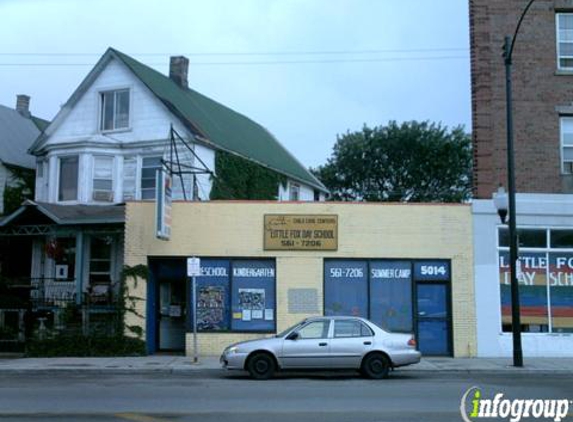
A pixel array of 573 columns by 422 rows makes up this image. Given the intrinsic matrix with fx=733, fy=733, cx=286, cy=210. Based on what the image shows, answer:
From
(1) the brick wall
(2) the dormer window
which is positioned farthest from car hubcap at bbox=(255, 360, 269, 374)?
(2) the dormer window

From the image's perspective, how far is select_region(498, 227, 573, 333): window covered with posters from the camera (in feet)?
70.5

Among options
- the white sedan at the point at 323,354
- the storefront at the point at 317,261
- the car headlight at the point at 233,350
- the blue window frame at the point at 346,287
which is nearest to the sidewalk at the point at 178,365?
the storefront at the point at 317,261

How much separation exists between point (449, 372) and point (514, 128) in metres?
8.28

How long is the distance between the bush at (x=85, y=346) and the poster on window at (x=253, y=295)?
297cm

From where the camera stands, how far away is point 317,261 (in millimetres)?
21562

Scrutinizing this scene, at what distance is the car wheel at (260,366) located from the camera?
1598cm

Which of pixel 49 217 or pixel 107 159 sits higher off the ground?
pixel 107 159

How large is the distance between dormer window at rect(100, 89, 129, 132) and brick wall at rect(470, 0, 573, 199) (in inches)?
511

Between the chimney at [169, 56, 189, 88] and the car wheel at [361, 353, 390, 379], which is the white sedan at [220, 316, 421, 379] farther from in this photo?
the chimney at [169, 56, 189, 88]

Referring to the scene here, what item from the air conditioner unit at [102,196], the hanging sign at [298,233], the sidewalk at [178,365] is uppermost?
the air conditioner unit at [102,196]

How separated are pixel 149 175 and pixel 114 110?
3.13 meters

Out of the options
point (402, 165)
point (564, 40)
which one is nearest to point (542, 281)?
point (564, 40)

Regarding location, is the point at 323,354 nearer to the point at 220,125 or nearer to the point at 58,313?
the point at 58,313

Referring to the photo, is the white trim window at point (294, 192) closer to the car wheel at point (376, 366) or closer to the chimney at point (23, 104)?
the chimney at point (23, 104)
